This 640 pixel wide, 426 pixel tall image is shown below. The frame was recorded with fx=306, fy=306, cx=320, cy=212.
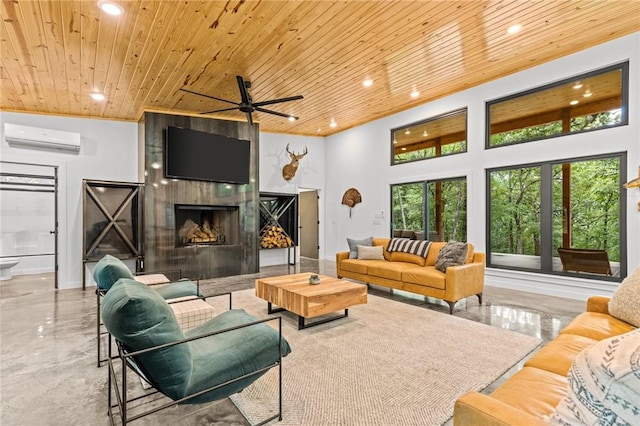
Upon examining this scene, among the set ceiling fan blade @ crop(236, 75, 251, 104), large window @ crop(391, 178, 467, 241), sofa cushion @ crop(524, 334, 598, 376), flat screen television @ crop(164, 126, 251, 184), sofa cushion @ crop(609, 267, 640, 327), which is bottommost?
sofa cushion @ crop(524, 334, 598, 376)

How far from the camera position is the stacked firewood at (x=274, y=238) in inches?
297

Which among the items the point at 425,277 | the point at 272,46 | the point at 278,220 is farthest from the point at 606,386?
the point at 278,220

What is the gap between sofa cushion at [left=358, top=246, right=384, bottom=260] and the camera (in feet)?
17.5

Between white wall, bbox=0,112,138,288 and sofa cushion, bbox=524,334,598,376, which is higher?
white wall, bbox=0,112,138,288

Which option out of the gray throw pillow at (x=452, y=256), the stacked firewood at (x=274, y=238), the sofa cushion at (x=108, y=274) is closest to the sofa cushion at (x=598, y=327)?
the gray throw pillow at (x=452, y=256)

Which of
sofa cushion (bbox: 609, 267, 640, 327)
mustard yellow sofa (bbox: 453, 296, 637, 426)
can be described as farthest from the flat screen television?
sofa cushion (bbox: 609, 267, 640, 327)

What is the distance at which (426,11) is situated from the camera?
326 cm

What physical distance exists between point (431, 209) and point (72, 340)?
6.04 m

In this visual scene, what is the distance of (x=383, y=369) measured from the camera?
7.89 ft

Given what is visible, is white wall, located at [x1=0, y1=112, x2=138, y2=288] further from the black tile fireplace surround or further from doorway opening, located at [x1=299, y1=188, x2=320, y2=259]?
doorway opening, located at [x1=299, y1=188, x2=320, y2=259]

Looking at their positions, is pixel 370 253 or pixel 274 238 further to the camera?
pixel 274 238

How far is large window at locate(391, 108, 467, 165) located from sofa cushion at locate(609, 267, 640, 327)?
4.07 m

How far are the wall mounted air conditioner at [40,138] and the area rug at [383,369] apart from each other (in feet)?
16.1

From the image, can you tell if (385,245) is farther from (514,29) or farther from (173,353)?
(173,353)
